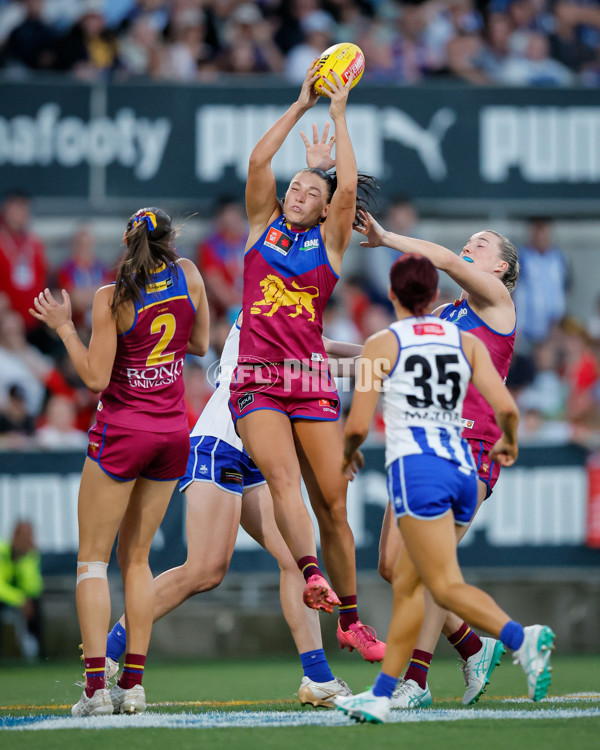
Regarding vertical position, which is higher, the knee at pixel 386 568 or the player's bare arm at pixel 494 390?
the player's bare arm at pixel 494 390

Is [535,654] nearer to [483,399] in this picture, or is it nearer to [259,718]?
[259,718]

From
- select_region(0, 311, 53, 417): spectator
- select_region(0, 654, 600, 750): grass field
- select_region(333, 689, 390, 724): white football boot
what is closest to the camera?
select_region(0, 654, 600, 750): grass field

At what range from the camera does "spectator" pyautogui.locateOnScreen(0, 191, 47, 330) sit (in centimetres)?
1221

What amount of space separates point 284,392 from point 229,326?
223 inches

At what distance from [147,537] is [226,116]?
283 inches

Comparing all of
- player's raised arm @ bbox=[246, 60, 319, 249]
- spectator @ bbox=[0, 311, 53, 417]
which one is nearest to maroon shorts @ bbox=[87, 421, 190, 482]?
player's raised arm @ bbox=[246, 60, 319, 249]

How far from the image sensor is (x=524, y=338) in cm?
1321

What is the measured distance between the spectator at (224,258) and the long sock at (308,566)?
6.48 m

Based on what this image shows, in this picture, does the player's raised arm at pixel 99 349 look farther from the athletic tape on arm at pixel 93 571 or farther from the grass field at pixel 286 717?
the grass field at pixel 286 717

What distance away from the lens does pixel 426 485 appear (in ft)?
16.7

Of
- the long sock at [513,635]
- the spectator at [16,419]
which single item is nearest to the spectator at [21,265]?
the spectator at [16,419]

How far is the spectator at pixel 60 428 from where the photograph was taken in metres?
10.8

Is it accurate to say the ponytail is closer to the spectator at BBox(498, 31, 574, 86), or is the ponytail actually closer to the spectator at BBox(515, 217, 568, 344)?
the spectator at BBox(515, 217, 568, 344)

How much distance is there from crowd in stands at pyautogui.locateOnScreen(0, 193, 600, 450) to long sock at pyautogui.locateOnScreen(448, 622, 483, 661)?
14.8 ft
